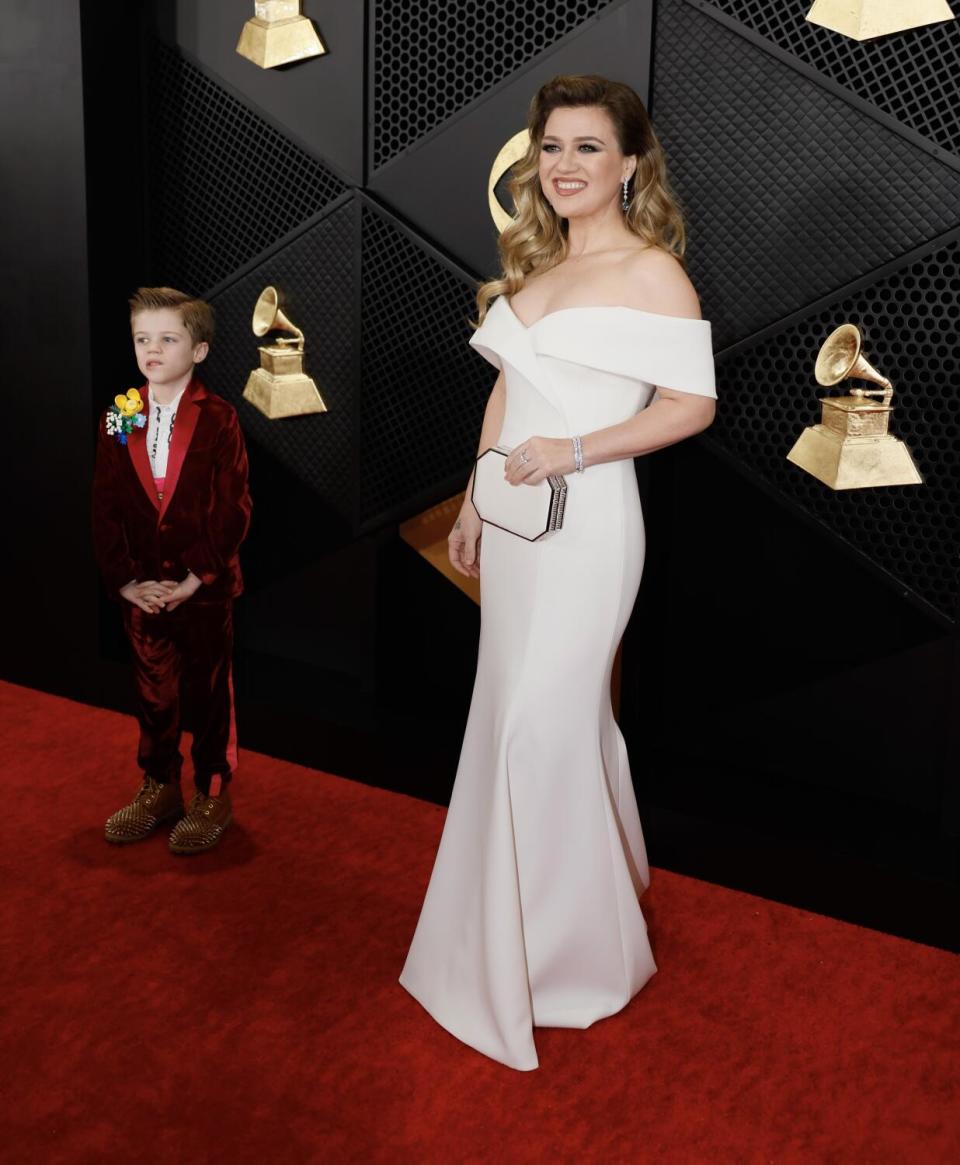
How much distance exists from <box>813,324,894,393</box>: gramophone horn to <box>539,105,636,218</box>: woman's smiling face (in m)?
0.80

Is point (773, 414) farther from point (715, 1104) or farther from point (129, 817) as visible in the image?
point (129, 817)

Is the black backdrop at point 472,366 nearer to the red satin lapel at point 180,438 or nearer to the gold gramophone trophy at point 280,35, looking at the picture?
the gold gramophone trophy at point 280,35

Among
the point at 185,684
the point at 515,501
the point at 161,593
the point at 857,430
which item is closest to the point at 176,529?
the point at 161,593

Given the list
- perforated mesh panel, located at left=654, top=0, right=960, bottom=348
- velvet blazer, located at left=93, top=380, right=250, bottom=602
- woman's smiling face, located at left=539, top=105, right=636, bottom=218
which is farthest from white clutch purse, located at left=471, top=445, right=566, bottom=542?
perforated mesh panel, located at left=654, top=0, right=960, bottom=348

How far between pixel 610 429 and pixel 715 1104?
131 centimetres

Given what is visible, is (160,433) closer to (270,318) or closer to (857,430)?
(270,318)

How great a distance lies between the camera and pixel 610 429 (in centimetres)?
235

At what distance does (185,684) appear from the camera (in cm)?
328

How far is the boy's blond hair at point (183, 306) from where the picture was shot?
2994mm

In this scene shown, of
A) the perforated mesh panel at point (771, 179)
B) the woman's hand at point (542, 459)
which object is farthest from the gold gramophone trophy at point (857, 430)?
the woman's hand at point (542, 459)

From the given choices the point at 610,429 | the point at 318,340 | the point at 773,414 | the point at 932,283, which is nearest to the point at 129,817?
the point at 318,340

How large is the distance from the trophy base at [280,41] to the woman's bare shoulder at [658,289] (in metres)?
1.68

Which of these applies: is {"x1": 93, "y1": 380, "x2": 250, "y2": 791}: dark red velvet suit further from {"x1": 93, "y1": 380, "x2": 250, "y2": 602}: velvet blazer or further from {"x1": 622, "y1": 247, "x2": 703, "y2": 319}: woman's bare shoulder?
{"x1": 622, "y1": 247, "x2": 703, "y2": 319}: woman's bare shoulder

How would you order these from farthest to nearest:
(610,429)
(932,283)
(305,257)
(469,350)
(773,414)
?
(305,257)
(469,350)
(773,414)
(932,283)
(610,429)
